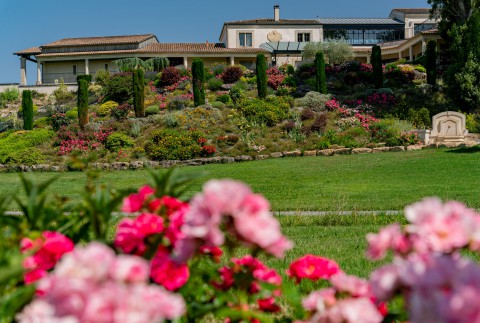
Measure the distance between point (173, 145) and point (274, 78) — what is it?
13.6 m

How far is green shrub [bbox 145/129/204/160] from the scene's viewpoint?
23.2 m

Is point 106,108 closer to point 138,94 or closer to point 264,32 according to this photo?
point 138,94

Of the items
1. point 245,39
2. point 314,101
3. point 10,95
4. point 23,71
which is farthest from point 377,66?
point 23,71

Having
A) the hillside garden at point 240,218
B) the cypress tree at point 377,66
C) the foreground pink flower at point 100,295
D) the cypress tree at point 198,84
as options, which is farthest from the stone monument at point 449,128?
the foreground pink flower at point 100,295

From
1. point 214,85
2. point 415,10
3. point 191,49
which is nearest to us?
point 214,85

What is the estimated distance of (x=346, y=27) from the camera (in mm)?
60844

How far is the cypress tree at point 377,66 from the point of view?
31891mm

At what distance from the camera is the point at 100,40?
50.6 m

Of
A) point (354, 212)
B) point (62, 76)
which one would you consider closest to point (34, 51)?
point (62, 76)

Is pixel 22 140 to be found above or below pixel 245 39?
below

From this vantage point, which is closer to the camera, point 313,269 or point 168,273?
point 168,273

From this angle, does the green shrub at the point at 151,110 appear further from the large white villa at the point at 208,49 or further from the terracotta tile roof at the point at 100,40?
the terracotta tile roof at the point at 100,40

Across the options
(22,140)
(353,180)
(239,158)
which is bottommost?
(353,180)

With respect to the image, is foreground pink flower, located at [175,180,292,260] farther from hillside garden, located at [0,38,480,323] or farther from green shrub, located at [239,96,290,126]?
green shrub, located at [239,96,290,126]
